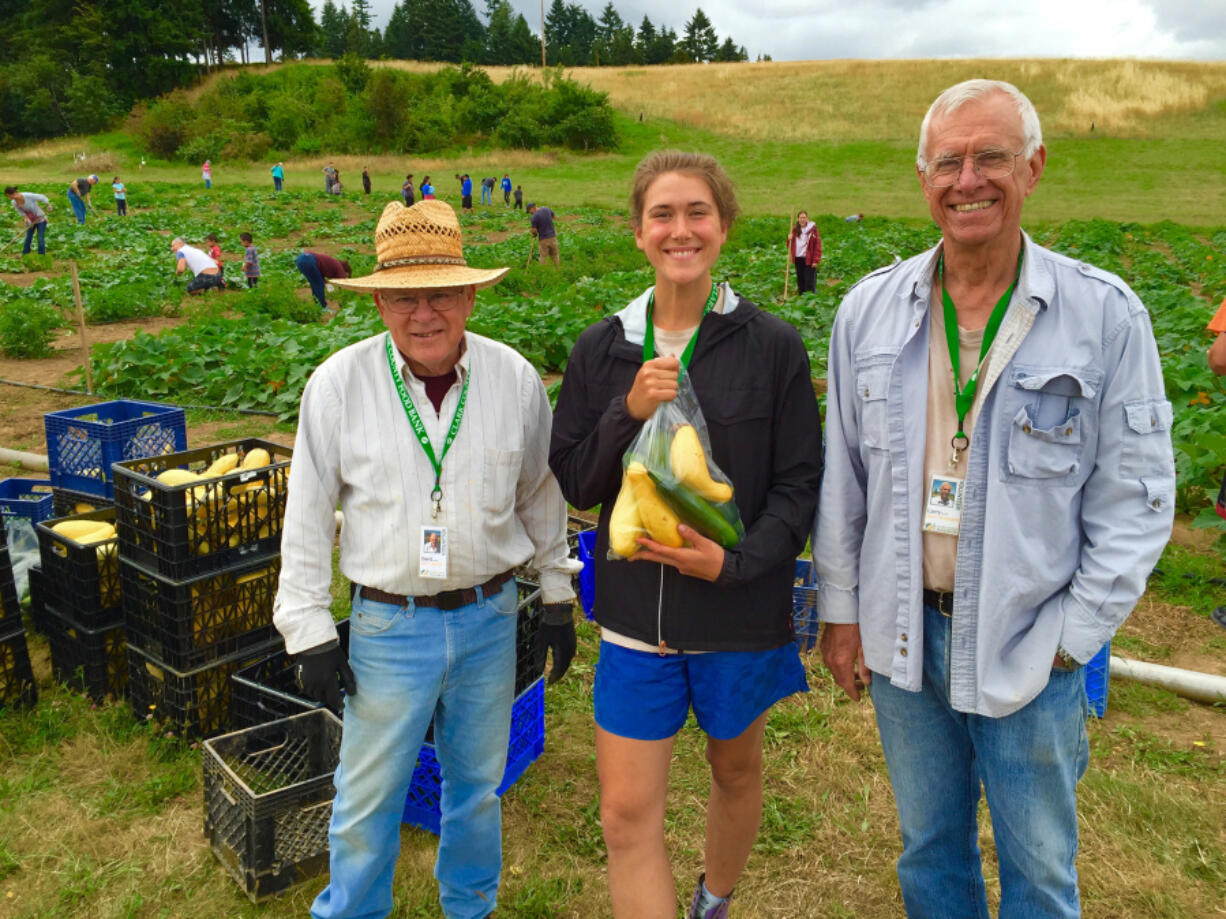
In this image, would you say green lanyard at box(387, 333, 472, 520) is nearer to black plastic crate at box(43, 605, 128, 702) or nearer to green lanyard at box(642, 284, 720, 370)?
green lanyard at box(642, 284, 720, 370)

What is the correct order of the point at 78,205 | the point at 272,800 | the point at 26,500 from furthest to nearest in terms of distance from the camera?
1. the point at 78,205
2. the point at 26,500
3. the point at 272,800

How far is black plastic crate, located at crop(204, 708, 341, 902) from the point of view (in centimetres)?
300

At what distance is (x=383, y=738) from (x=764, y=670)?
3.57ft

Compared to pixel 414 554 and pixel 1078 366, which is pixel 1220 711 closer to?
pixel 1078 366

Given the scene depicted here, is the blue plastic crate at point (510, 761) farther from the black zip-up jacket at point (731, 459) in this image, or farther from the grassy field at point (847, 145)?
the grassy field at point (847, 145)

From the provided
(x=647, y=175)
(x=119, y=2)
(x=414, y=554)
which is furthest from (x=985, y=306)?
(x=119, y=2)

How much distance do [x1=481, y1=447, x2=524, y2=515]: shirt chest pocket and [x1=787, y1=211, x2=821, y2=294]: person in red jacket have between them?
44.2ft

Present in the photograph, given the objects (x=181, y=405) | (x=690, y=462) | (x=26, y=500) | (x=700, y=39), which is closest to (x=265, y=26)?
(x=700, y=39)

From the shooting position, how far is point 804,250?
1566cm

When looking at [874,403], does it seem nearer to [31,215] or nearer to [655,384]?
[655,384]

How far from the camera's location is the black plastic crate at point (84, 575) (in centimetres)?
393

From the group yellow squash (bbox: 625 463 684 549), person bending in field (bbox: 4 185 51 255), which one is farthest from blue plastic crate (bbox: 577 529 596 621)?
person bending in field (bbox: 4 185 51 255)

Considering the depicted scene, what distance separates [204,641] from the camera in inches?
144

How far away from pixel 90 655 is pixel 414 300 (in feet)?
9.09
